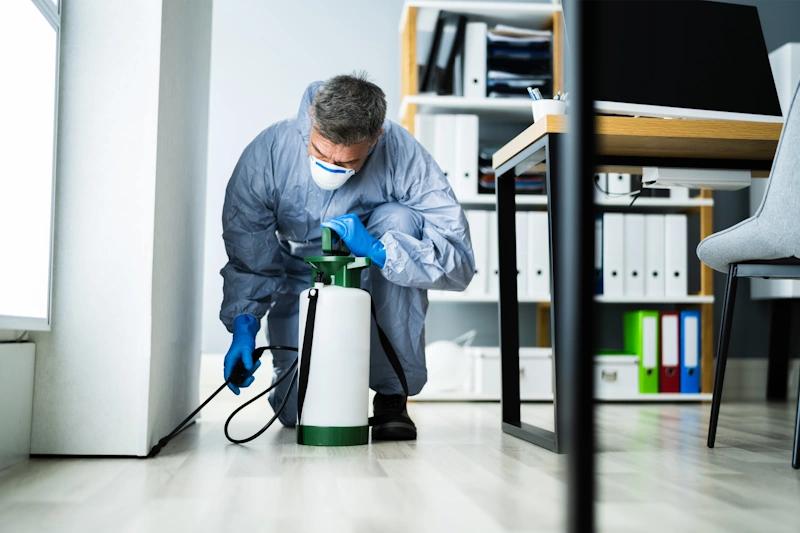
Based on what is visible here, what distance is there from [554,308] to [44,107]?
103 centimetres

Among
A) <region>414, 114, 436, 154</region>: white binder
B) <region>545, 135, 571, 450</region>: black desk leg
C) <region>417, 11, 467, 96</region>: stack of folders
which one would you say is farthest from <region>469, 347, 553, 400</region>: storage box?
<region>545, 135, 571, 450</region>: black desk leg

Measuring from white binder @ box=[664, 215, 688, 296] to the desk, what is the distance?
95 centimetres

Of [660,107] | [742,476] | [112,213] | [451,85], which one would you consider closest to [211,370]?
[451,85]

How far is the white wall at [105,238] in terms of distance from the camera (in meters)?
1.42

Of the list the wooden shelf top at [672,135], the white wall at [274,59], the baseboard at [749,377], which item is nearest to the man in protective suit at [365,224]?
the wooden shelf top at [672,135]

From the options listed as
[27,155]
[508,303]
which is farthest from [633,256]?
[27,155]

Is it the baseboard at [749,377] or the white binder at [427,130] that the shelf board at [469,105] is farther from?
the baseboard at [749,377]

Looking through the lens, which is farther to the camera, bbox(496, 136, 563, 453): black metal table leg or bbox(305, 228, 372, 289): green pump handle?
bbox(496, 136, 563, 453): black metal table leg

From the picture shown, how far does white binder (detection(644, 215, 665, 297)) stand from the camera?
299cm

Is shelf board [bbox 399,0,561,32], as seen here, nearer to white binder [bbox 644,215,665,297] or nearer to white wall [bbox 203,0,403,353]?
white wall [bbox 203,0,403,353]

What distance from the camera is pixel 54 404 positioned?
142 centimetres

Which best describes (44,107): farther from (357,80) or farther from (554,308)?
(554,308)

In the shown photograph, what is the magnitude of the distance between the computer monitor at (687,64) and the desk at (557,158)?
15 cm

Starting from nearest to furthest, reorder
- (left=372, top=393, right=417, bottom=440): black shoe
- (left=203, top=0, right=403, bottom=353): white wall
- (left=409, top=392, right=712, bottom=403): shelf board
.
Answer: (left=372, top=393, right=417, bottom=440): black shoe < (left=409, top=392, right=712, bottom=403): shelf board < (left=203, top=0, right=403, bottom=353): white wall
